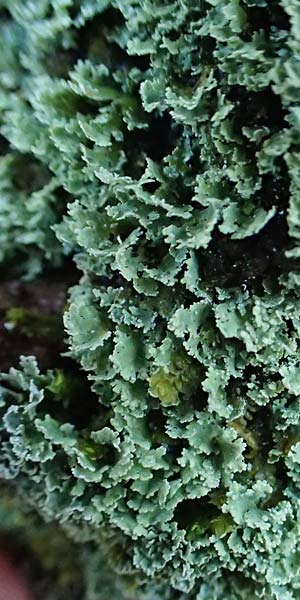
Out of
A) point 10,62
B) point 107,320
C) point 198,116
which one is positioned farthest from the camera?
point 10,62

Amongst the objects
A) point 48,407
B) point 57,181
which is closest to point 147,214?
point 57,181

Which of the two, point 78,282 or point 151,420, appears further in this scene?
point 78,282

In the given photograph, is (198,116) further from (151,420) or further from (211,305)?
(151,420)

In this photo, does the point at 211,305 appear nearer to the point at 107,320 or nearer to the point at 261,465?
the point at 107,320

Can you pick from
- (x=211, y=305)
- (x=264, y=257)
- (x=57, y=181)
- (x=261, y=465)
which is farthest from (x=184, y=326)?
(x=57, y=181)

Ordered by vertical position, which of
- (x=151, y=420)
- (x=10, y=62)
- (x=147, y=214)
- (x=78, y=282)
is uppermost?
(x=10, y=62)

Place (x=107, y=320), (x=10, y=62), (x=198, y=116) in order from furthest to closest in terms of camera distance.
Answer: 1. (x=10, y=62)
2. (x=107, y=320)
3. (x=198, y=116)

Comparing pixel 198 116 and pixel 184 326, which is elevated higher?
pixel 198 116
